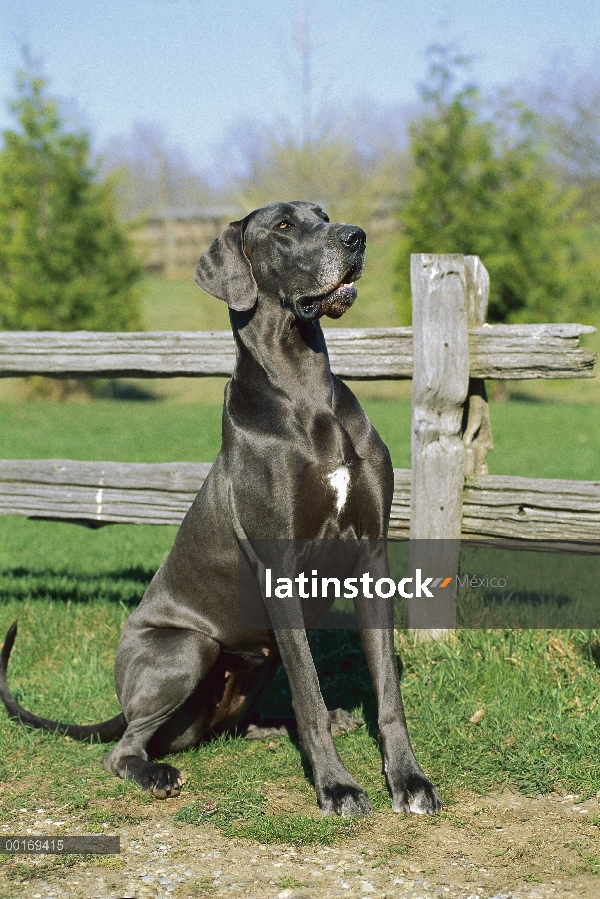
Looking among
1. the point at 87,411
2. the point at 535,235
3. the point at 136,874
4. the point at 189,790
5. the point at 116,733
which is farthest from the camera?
the point at 535,235

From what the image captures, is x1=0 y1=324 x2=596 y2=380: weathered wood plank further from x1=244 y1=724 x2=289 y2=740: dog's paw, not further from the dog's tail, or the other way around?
x1=244 y1=724 x2=289 y2=740: dog's paw

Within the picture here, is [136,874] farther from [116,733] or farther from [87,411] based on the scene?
[87,411]

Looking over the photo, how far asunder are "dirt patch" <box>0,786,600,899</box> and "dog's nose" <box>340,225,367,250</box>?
177cm

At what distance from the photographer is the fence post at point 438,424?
390 centimetres

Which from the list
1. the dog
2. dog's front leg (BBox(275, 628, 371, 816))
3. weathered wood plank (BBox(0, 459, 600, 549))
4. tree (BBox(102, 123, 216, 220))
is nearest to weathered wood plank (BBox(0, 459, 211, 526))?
weathered wood plank (BBox(0, 459, 600, 549))

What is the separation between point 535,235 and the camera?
15141 millimetres

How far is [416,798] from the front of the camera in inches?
111

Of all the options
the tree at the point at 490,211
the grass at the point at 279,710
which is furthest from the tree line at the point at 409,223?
the grass at the point at 279,710

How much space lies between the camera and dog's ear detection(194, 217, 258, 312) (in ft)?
10.2

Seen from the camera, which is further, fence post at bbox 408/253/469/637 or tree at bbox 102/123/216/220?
tree at bbox 102/123/216/220

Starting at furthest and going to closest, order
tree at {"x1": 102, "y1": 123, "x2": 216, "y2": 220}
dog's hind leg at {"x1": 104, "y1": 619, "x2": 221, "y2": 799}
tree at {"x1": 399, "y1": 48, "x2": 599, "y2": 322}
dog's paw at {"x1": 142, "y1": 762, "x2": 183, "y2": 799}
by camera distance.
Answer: tree at {"x1": 102, "y1": 123, "x2": 216, "y2": 220}
tree at {"x1": 399, "y1": 48, "x2": 599, "y2": 322}
dog's hind leg at {"x1": 104, "y1": 619, "x2": 221, "y2": 799}
dog's paw at {"x1": 142, "y1": 762, "x2": 183, "y2": 799}

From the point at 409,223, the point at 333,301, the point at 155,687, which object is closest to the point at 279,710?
the point at 155,687

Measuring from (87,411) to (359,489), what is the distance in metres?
11.3

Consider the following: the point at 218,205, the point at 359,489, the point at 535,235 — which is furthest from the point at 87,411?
the point at 218,205
